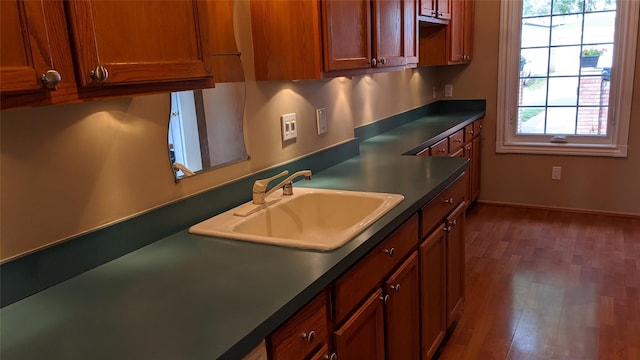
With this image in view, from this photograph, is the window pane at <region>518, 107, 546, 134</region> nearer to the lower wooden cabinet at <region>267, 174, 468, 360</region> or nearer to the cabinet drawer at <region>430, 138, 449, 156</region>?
the cabinet drawer at <region>430, 138, 449, 156</region>

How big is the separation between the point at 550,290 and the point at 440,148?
1.19 meters

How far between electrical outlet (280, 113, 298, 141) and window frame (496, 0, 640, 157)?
3053 millimetres

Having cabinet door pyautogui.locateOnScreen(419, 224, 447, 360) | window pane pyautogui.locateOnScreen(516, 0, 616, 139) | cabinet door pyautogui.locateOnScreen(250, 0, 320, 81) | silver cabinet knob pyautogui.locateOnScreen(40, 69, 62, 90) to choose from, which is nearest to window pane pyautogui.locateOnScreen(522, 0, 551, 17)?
window pane pyautogui.locateOnScreen(516, 0, 616, 139)

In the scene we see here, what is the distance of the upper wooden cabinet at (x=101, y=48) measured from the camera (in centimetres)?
86

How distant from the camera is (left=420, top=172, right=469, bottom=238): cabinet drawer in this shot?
198 centimetres

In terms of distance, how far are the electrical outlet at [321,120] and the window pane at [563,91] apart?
2.89 metres

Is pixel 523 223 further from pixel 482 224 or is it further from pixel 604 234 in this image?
pixel 604 234

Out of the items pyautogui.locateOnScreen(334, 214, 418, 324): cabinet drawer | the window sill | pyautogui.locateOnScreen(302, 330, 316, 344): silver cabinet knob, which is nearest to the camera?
pyautogui.locateOnScreen(302, 330, 316, 344): silver cabinet knob

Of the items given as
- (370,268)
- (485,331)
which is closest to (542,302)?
(485,331)

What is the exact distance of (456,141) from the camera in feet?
13.0

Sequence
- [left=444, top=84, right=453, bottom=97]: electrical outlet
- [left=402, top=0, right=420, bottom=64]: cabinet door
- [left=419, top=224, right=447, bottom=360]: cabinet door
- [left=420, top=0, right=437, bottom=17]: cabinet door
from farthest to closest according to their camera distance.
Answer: [left=444, top=84, right=453, bottom=97]: electrical outlet → [left=420, top=0, right=437, bottom=17]: cabinet door → [left=402, top=0, right=420, bottom=64]: cabinet door → [left=419, top=224, right=447, bottom=360]: cabinet door

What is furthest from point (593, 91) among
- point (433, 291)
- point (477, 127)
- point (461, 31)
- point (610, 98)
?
point (433, 291)

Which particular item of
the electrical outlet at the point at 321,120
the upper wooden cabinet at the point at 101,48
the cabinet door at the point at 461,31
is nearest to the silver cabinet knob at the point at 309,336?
the upper wooden cabinet at the point at 101,48

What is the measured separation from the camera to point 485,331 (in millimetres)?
2605
